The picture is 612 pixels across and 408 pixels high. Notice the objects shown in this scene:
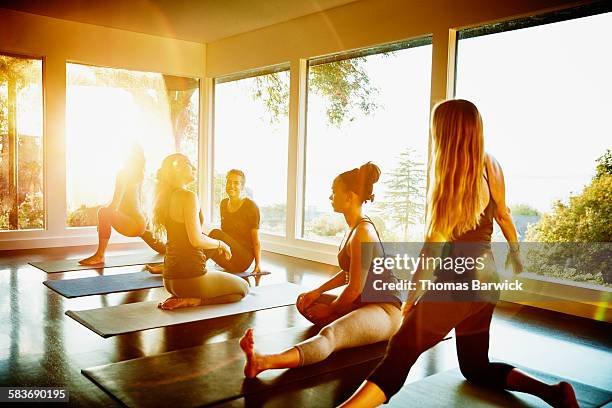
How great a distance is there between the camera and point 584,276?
417 centimetres

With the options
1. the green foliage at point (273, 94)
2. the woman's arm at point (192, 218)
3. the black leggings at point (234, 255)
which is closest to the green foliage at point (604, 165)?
the woman's arm at point (192, 218)

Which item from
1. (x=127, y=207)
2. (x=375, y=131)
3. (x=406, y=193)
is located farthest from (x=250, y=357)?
(x=375, y=131)

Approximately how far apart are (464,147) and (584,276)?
8.94ft

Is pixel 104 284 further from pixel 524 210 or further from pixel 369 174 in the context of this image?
pixel 524 210

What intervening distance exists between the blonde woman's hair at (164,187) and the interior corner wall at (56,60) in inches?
149

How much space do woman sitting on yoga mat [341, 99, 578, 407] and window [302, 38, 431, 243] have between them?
3.15m

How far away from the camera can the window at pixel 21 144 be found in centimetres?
662

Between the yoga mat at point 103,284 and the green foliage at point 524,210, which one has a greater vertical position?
the green foliage at point 524,210

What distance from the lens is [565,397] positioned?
219 centimetres

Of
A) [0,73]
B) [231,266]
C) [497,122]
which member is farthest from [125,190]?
[497,122]

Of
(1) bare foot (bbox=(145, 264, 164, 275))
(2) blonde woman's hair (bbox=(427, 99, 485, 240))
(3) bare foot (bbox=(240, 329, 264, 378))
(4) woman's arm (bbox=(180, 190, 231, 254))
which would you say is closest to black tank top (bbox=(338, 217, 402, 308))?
(3) bare foot (bbox=(240, 329, 264, 378))

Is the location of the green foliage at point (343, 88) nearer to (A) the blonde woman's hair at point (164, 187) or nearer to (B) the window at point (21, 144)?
(A) the blonde woman's hair at point (164, 187)

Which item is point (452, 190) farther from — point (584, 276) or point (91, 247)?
point (91, 247)

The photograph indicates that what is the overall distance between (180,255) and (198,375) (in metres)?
1.31
